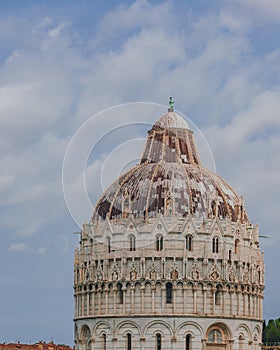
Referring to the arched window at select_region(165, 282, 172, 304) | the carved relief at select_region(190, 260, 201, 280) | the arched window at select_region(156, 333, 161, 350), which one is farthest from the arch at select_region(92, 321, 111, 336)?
the carved relief at select_region(190, 260, 201, 280)

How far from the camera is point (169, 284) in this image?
319ft

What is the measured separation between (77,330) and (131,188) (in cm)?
1558

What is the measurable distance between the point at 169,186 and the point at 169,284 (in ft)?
34.0

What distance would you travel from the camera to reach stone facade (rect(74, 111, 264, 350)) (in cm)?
9675

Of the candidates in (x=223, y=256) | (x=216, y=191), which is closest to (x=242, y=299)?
(x=223, y=256)

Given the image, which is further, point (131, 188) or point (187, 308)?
point (131, 188)

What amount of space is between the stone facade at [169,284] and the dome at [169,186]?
46 centimetres

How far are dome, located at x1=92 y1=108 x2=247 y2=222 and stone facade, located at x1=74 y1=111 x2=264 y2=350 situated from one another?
456mm

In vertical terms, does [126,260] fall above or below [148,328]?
above

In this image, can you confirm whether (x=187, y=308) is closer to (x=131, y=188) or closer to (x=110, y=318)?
(x=110, y=318)

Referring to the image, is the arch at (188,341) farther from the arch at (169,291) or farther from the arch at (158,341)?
the arch at (169,291)

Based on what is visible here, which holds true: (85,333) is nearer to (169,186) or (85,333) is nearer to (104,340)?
(104,340)

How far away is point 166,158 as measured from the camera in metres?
107

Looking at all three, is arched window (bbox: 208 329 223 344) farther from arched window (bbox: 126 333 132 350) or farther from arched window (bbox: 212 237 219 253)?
arched window (bbox: 212 237 219 253)
